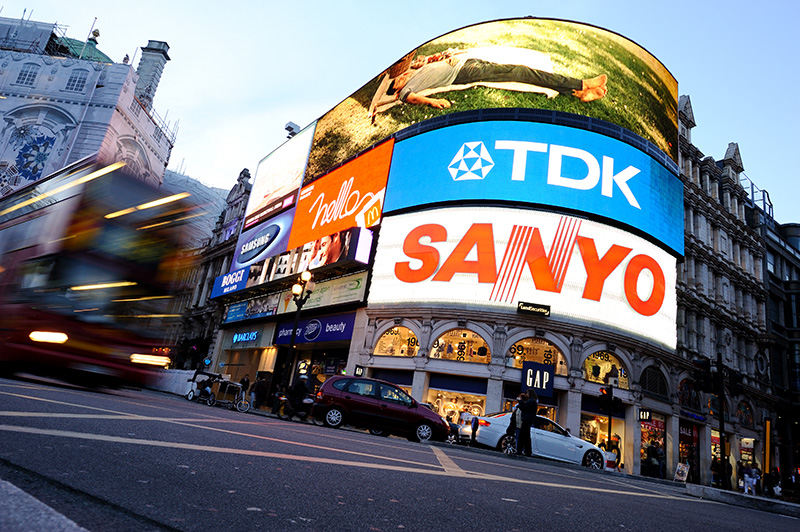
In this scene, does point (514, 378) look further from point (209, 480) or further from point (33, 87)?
point (33, 87)

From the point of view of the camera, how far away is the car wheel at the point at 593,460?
50.9 feet

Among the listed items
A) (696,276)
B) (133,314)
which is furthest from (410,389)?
(696,276)

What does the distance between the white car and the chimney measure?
6506cm

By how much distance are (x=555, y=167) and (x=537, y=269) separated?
19.4ft

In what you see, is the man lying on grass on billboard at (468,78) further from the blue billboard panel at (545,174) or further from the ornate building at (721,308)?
the ornate building at (721,308)

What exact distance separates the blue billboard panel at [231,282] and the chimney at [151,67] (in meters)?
35.2

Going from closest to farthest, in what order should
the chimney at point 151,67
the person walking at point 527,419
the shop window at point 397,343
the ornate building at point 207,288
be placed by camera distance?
1. the person walking at point 527,419
2. the shop window at point 397,343
3. the ornate building at point 207,288
4. the chimney at point 151,67

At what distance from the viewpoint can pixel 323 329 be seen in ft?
101

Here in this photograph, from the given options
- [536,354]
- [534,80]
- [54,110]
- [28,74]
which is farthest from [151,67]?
[536,354]

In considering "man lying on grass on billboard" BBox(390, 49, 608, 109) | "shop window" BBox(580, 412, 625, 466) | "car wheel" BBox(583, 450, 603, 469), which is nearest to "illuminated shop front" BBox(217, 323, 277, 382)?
"man lying on grass on billboard" BBox(390, 49, 608, 109)

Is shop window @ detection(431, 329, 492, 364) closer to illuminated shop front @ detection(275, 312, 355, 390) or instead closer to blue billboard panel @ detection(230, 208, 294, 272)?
illuminated shop front @ detection(275, 312, 355, 390)

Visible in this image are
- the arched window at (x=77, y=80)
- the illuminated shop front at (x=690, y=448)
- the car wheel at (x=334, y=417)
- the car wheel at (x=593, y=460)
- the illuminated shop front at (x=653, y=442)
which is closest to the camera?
the car wheel at (x=334, y=417)

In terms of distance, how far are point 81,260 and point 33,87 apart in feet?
175

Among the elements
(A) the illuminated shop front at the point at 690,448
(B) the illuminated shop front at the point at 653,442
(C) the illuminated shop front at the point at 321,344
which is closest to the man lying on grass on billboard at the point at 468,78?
(C) the illuminated shop front at the point at 321,344
